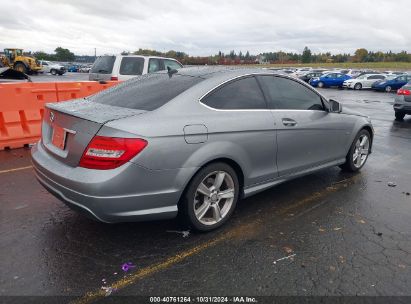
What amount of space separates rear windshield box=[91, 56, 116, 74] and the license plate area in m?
7.82

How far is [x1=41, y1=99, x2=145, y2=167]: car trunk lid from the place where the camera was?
3162 millimetres

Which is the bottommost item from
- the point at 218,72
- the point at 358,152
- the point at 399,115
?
the point at 399,115

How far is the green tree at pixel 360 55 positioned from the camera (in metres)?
136

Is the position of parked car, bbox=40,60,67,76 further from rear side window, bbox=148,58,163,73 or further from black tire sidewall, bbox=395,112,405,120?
black tire sidewall, bbox=395,112,405,120

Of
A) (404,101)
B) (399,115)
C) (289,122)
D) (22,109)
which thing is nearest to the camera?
(289,122)

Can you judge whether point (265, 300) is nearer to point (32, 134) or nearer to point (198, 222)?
point (198, 222)

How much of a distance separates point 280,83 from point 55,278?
322 cm

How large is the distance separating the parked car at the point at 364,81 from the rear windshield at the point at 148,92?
104 feet

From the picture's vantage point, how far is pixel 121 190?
3035mm

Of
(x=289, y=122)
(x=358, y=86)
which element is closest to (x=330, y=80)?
(x=358, y=86)

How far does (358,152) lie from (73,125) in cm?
Result: 438

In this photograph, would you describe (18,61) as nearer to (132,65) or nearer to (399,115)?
(132,65)

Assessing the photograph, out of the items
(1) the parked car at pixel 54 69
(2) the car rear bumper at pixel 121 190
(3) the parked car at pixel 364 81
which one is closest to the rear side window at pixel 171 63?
(2) the car rear bumper at pixel 121 190

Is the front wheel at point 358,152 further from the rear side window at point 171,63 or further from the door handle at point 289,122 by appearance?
the rear side window at point 171,63
